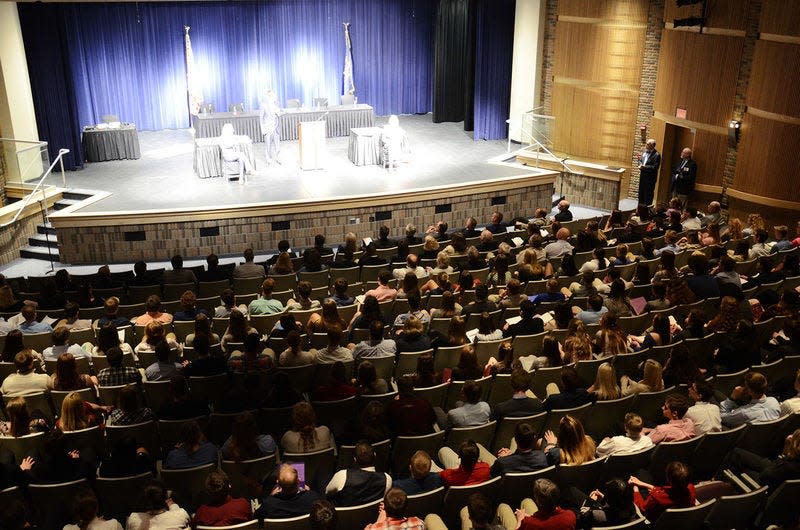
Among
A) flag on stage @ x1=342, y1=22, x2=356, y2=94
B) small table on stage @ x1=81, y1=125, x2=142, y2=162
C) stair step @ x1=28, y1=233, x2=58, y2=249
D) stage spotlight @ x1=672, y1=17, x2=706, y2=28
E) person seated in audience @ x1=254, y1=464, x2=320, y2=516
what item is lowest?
stair step @ x1=28, y1=233, x2=58, y2=249

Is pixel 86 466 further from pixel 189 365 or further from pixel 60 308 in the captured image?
pixel 60 308

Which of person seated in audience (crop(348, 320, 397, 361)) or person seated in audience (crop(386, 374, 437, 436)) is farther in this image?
person seated in audience (crop(348, 320, 397, 361))

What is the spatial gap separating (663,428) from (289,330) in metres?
3.58

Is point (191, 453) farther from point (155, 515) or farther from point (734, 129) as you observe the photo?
point (734, 129)

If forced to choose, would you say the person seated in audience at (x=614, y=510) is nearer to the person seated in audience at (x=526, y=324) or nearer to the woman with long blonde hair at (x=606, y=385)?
the woman with long blonde hair at (x=606, y=385)

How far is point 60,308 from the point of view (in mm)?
8977

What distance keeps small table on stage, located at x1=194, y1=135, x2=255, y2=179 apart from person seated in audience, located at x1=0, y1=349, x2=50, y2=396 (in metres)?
8.39

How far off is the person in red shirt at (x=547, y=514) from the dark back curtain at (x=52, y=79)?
1345 centimetres

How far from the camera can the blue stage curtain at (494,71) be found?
17.6 meters

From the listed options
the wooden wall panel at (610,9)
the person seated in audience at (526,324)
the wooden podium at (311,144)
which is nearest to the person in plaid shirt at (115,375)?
the person seated in audience at (526,324)

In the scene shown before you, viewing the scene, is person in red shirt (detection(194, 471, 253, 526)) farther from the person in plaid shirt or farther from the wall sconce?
the wall sconce

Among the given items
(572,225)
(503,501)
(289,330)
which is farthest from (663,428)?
(572,225)

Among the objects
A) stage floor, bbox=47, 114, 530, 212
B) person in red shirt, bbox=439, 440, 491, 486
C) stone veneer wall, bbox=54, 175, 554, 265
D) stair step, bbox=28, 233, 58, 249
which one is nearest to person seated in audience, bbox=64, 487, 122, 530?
person in red shirt, bbox=439, 440, 491, 486

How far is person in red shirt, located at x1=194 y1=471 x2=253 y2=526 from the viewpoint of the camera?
15.7ft
